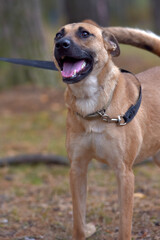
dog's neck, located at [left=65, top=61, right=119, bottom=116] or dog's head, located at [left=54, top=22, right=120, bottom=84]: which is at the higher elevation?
dog's head, located at [left=54, top=22, right=120, bottom=84]

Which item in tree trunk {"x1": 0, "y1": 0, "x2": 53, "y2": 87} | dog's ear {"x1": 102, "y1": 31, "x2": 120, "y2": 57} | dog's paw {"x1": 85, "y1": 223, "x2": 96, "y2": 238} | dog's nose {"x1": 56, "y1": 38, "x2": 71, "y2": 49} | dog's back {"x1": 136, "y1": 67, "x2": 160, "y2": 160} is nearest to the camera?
dog's nose {"x1": 56, "y1": 38, "x2": 71, "y2": 49}

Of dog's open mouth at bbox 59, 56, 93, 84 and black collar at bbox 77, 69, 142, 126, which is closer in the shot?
dog's open mouth at bbox 59, 56, 93, 84

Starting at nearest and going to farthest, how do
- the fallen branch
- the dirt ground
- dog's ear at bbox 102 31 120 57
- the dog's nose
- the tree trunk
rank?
the dog's nose < dog's ear at bbox 102 31 120 57 < the dirt ground < the fallen branch < the tree trunk

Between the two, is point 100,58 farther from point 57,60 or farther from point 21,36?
point 21,36

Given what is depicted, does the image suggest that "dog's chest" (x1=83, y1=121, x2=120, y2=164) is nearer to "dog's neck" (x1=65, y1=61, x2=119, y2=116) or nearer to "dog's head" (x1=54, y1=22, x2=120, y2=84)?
"dog's neck" (x1=65, y1=61, x2=119, y2=116)

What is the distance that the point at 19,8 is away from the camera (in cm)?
956

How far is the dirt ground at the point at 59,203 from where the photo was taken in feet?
14.4

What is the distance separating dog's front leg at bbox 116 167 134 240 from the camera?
368cm

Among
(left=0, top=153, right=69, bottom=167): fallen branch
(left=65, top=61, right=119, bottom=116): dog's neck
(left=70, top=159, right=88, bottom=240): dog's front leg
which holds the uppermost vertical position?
(left=65, top=61, right=119, bottom=116): dog's neck

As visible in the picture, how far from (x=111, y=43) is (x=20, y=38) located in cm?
606

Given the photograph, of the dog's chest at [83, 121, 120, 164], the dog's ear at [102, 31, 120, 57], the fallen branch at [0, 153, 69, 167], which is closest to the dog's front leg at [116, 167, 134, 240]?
the dog's chest at [83, 121, 120, 164]

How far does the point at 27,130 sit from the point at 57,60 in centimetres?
452

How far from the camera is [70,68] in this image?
3627mm

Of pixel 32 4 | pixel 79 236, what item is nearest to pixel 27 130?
pixel 32 4
